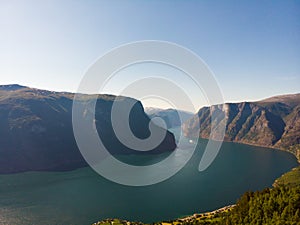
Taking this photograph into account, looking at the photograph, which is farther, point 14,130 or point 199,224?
point 14,130

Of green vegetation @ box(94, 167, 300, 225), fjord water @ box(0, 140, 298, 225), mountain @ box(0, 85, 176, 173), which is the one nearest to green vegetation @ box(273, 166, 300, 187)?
fjord water @ box(0, 140, 298, 225)

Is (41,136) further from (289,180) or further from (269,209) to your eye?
(269,209)

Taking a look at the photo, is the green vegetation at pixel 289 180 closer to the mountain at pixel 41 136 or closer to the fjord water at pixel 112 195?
the fjord water at pixel 112 195

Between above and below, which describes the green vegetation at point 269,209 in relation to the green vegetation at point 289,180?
above

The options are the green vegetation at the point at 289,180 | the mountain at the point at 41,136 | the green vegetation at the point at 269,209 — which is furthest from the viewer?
the mountain at the point at 41,136

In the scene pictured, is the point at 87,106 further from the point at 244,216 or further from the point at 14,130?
the point at 244,216

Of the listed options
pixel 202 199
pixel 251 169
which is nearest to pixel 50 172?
pixel 202 199

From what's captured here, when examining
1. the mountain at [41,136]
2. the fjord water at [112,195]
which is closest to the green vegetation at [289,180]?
the fjord water at [112,195]
